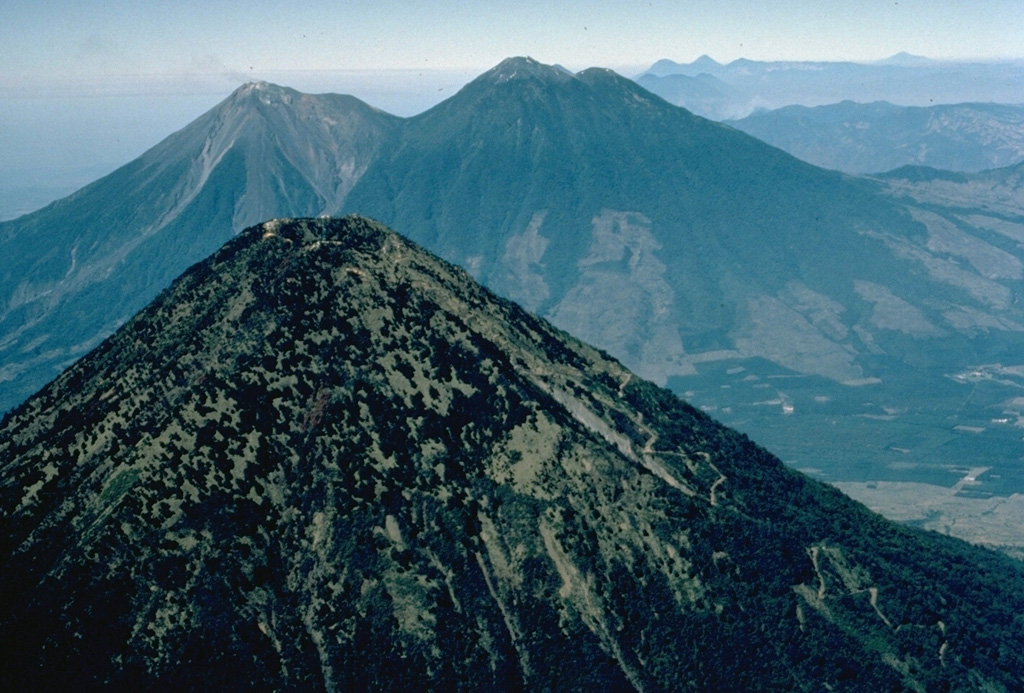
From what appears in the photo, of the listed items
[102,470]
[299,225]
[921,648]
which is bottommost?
[921,648]

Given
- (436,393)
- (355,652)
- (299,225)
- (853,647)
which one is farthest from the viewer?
(299,225)

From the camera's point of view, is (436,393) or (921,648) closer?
(921,648)

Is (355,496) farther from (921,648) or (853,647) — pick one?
(921,648)

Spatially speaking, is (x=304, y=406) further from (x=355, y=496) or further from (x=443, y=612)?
(x=443, y=612)

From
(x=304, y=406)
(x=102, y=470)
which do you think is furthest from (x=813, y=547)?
(x=102, y=470)

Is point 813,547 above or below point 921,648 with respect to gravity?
above

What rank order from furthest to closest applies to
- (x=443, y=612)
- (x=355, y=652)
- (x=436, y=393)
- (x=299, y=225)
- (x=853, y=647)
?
(x=299, y=225) < (x=436, y=393) < (x=853, y=647) < (x=443, y=612) < (x=355, y=652)

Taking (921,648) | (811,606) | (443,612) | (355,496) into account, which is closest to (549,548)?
(443,612)
